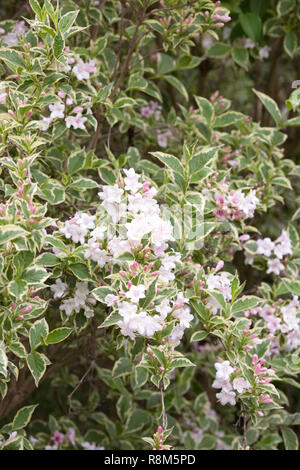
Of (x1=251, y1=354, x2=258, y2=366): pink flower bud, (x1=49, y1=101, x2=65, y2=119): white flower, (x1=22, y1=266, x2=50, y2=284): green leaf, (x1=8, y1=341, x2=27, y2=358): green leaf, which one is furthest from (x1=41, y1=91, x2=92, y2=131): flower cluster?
(x1=251, y1=354, x2=258, y2=366): pink flower bud

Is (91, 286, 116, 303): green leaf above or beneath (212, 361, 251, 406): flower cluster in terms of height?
above

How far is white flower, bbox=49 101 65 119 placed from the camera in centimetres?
192

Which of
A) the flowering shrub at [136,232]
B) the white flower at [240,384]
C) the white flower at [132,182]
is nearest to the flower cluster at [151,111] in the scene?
the flowering shrub at [136,232]

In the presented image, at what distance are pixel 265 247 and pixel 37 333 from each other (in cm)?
88

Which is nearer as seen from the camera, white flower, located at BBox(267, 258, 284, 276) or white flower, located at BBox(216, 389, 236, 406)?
white flower, located at BBox(216, 389, 236, 406)

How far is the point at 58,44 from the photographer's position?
172 cm

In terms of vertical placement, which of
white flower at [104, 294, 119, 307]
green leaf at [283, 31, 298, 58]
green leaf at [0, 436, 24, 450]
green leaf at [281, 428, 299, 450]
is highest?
green leaf at [283, 31, 298, 58]

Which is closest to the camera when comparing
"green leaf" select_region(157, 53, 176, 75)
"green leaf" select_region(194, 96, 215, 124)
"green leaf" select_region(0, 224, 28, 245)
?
"green leaf" select_region(0, 224, 28, 245)

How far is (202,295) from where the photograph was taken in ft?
5.80

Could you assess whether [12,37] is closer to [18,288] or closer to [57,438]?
[18,288]

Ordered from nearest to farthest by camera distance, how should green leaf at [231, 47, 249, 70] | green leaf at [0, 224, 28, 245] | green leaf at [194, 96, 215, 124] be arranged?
green leaf at [0, 224, 28, 245]
green leaf at [194, 96, 215, 124]
green leaf at [231, 47, 249, 70]

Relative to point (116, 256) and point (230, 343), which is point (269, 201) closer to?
point (230, 343)

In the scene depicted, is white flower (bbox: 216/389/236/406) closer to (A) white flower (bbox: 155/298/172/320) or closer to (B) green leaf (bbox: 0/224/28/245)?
(A) white flower (bbox: 155/298/172/320)

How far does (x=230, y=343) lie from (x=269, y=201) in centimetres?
72
